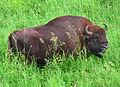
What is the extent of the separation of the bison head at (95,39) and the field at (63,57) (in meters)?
0.15

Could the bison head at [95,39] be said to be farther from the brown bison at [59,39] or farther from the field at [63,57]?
the field at [63,57]

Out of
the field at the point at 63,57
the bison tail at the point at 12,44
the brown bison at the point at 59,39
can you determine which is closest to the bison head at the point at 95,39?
the brown bison at the point at 59,39

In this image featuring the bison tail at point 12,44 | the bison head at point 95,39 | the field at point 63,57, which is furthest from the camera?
the bison head at point 95,39

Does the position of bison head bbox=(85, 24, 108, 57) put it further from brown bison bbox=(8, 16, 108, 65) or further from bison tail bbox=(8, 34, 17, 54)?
bison tail bbox=(8, 34, 17, 54)

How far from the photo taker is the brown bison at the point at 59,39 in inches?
165

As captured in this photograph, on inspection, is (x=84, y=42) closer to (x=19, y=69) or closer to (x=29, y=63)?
(x=29, y=63)

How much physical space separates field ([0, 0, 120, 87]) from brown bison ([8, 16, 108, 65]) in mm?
199

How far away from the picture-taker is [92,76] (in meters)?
3.49

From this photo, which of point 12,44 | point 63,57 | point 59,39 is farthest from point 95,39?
point 12,44

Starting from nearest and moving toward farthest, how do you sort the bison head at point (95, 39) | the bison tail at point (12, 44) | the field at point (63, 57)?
the field at point (63, 57)
the bison tail at point (12, 44)
the bison head at point (95, 39)

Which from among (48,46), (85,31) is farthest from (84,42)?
(48,46)

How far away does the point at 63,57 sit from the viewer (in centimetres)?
437

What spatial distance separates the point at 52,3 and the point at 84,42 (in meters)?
2.64

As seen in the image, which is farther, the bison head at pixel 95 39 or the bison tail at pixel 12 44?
the bison head at pixel 95 39
